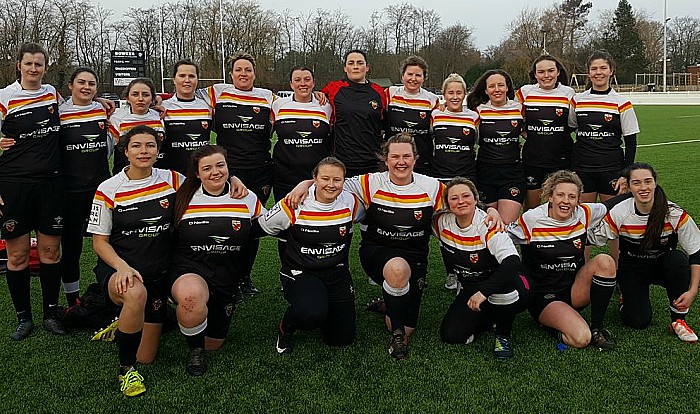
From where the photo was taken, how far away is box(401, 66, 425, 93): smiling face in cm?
480

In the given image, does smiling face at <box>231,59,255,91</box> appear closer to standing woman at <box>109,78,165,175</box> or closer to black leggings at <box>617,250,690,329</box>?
standing woman at <box>109,78,165,175</box>

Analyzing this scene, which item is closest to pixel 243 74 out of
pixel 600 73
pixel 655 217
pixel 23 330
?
pixel 23 330

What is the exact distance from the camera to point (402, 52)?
62969mm

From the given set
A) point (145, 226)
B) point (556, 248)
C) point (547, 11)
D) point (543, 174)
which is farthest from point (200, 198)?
point (547, 11)

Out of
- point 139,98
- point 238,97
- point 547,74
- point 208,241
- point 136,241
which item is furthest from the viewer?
point 547,74

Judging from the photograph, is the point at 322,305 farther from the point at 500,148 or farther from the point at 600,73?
the point at 600,73

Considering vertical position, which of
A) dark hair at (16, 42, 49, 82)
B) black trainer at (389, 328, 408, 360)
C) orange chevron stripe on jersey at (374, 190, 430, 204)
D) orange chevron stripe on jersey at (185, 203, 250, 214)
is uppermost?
dark hair at (16, 42, 49, 82)

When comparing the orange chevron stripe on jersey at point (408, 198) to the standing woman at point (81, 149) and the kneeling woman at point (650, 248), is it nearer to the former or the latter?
the kneeling woman at point (650, 248)

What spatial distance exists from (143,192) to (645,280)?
333 cm

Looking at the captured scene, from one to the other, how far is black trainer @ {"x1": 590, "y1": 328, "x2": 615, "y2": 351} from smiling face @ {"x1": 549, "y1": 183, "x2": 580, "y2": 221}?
75 cm

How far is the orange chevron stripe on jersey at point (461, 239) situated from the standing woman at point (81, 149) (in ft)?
8.05

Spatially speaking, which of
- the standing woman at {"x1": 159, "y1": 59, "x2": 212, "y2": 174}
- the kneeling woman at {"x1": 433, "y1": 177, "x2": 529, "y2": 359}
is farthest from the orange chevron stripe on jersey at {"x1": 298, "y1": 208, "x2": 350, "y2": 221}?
the standing woman at {"x1": 159, "y1": 59, "x2": 212, "y2": 174}

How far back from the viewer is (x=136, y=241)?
3.56m

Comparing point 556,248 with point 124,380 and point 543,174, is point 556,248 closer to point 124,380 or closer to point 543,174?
point 543,174
